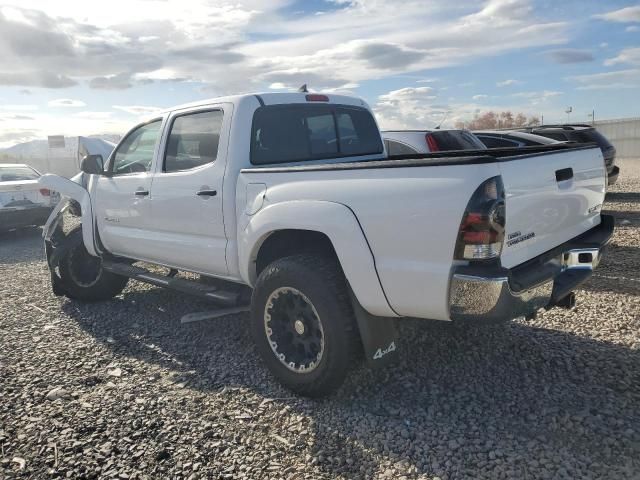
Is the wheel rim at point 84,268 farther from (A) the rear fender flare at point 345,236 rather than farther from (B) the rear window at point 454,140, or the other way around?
(B) the rear window at point 454,140

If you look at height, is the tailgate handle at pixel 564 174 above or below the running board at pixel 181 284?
above

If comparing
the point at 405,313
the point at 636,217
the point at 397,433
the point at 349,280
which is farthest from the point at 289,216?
the point at 636,217

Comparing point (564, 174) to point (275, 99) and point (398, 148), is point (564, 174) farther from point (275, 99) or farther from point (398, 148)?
point (398, 148)

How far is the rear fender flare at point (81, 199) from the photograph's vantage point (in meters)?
5.65

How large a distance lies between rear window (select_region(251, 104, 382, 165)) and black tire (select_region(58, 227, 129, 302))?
2836mm

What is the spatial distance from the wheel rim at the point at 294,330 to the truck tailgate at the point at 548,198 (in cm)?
127

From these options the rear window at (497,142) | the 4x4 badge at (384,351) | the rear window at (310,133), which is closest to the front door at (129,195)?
the rear window at (310,133)

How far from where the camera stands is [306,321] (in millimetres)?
3432

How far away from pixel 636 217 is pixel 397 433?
852 cm

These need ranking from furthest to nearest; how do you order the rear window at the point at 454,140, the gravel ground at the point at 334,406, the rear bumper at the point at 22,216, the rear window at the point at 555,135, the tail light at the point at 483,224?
1. the rear window at the point at 555,135
2. the rear bumper at the point at 22,216
3. the rear window at the point at 454,140
4. the gravel ground at the point at 334,406
5. the tail light at the point at 483,224

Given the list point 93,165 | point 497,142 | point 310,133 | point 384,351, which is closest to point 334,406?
point 384,351

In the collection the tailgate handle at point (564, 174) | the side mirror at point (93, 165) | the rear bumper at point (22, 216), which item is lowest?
the rear bumper at point (22, 216)

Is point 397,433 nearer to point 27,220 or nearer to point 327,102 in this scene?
point 327,102

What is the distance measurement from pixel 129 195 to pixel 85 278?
1.61 meters
